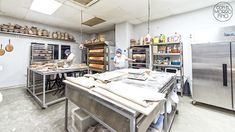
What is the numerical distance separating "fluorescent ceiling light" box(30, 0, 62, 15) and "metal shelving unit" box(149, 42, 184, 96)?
3556 millimetres

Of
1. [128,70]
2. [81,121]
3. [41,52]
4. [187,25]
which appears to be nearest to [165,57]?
[187,25]

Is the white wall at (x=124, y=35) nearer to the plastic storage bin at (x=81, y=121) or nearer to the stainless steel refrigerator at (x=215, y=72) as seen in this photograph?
the stainless steel refrigerator at (x=215, y=72)

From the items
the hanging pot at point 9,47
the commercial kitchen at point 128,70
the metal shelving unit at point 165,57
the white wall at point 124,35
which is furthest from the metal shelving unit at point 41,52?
the metal shelving unit at point 165,57

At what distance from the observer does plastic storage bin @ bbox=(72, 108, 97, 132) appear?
63.7 inches

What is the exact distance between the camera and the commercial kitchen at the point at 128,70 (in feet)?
4.10

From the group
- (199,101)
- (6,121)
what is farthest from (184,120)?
(6,121)

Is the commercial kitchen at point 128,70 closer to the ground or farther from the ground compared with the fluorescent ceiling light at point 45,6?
closer to the ground

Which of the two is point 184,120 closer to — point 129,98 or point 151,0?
point 129,98

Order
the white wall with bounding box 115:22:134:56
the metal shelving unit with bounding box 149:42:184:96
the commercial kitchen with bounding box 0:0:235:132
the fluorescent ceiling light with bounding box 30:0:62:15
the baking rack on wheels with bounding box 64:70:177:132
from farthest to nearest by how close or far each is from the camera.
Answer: the white wall with bounding box 115:22:134:56 → the metal shelving unit with bounding box 149:42:184:96 → the fluorescent ceiling light with bounding box 30:0:62:15 → the commercial kitchen with bounding box 0:0:235:132 → the baking rack on wheels with bounding box 64:70:177:132

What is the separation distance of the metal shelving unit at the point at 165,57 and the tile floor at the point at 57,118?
1130mm

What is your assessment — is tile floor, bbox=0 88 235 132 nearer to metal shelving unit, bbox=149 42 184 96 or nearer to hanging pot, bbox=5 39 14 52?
metal shelving unit, bbox=149 42 184 96

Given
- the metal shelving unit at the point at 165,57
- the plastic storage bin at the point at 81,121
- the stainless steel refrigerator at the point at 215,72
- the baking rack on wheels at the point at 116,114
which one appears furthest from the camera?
the metal shelving unit at the point at 165,57

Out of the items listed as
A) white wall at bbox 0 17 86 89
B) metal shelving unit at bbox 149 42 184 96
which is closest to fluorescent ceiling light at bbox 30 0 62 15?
white wall at bbox 0 17 86 89

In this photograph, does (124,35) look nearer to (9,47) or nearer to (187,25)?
(187,25)
